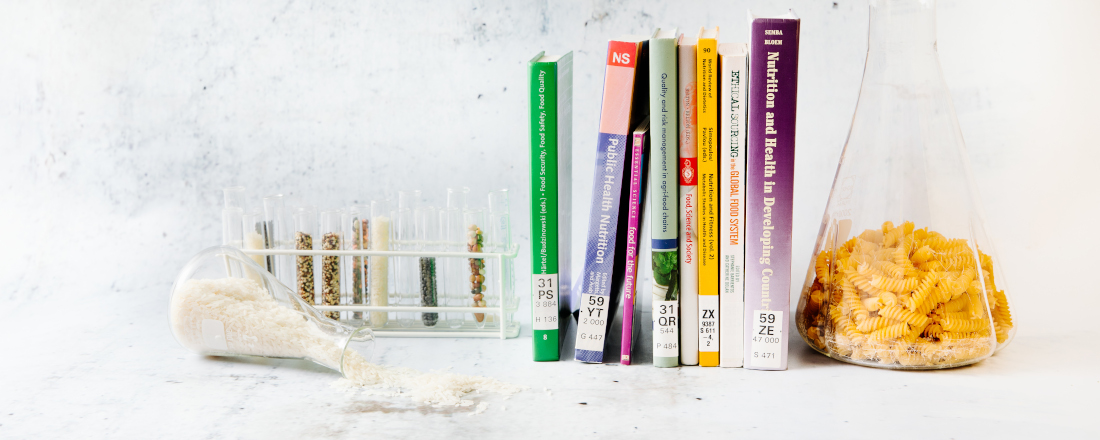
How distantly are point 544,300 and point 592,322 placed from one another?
0.22 feet

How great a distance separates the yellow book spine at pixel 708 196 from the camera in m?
0.91

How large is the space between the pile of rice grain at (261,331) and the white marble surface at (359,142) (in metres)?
0.03

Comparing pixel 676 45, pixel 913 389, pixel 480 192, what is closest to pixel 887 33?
pixel 676 45

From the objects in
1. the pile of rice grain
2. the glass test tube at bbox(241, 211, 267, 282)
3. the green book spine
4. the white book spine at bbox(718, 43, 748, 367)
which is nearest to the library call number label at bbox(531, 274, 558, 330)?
the green book spine

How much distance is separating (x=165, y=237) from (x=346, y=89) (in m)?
0.46

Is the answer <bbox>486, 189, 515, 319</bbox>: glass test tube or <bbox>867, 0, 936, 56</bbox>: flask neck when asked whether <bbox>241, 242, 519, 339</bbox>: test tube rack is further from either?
<bbox>867, 0, 936, 56</bbox>: flask neck

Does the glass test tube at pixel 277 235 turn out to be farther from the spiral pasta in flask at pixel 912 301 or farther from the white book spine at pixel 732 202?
the spiral pasta in flask at pixel 912 301

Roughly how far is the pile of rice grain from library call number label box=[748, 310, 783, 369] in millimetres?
324

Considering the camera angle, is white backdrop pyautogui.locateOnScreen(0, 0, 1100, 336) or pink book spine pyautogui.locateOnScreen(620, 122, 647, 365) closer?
Answer: pink book spine pyautogui.locateOnScreen(620, 122, 647, 365)

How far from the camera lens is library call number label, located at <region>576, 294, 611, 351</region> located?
3.20 ft

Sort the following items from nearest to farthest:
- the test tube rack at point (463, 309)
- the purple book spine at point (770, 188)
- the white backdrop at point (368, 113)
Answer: the purple book spine at point (770, 188) → the test tube rack at point (463, 309) → the white backdrop at point (368, 113)

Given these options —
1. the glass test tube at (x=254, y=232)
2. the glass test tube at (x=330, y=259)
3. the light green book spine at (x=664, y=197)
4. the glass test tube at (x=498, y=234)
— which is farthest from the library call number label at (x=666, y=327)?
the glass test tube at (x=254, y=232)

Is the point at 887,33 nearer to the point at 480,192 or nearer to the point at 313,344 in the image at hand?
the point at 480,192

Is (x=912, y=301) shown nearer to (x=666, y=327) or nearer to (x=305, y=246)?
(x=666, y=327)
